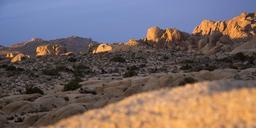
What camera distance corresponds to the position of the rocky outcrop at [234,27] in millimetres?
84250

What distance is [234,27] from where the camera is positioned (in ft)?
285

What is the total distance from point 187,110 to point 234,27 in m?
78.4

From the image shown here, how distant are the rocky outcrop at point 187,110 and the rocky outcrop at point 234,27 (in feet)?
234

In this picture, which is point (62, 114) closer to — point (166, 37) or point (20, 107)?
point (20, 107)

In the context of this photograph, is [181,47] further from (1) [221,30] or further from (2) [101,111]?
(2) [101,111]

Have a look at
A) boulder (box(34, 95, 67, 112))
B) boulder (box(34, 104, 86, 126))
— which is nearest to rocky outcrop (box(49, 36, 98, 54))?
boulder (box(34, 95, 67, 112))

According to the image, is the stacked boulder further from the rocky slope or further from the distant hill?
the distant hill

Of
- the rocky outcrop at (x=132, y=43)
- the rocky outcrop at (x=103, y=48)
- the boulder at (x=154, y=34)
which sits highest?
the boulder at (x=154, y=34)

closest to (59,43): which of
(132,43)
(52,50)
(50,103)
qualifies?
(52,50)

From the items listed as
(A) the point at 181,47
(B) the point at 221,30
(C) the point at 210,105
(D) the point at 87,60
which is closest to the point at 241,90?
(C) the point at 210,105

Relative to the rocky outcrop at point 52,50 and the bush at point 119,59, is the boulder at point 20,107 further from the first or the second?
the rocky outcrop at point 52,50

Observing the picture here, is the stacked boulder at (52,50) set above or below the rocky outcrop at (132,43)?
below

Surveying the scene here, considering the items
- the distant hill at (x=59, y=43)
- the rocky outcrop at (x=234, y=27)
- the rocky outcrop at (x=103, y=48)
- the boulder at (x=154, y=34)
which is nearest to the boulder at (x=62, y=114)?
the rocky outcrop at (x=103, y=48)

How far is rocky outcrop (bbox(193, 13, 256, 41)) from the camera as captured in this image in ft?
276
